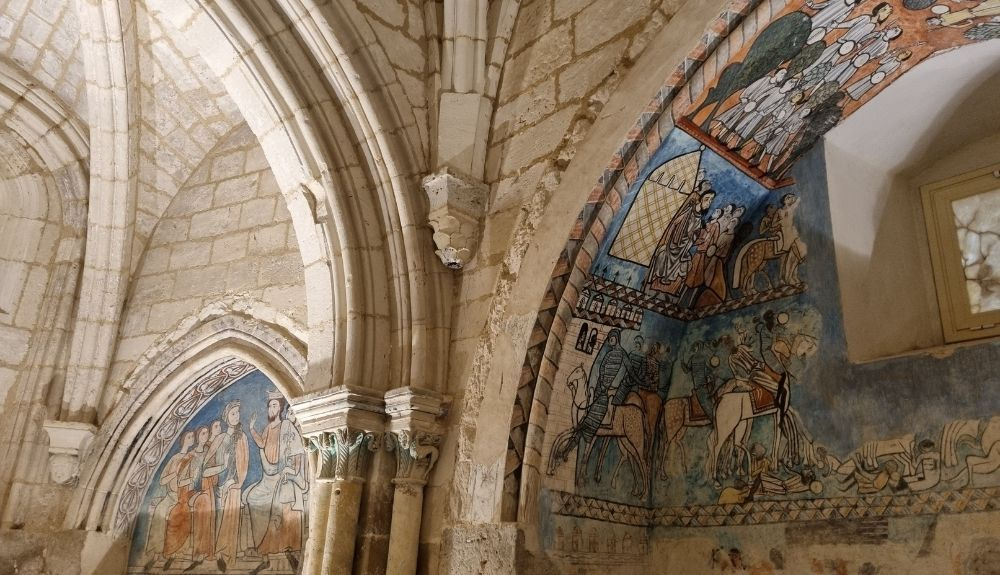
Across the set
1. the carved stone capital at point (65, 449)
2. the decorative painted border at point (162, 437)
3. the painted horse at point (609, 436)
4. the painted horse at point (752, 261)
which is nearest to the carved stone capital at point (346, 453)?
the painted horse at point (609, 436)

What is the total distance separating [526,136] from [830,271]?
4.70ft

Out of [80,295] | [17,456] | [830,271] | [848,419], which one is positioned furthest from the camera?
[80,295]

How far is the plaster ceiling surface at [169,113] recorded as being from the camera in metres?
5.22

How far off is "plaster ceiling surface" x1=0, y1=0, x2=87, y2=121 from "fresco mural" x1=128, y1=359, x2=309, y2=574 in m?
2.27

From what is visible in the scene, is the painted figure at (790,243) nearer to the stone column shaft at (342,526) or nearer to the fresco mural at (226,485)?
the stone column shaft at (342,526)

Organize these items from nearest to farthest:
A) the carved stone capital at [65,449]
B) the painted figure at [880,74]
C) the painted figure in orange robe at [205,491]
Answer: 1. the painted figure at [880,74]
2. the painted figure in orange robe at [205,491]
3. the carved stone capital at [65,449]

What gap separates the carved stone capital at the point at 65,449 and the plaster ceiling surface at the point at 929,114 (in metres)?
4.81

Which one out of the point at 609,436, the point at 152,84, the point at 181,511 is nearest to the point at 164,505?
the point at 181,511

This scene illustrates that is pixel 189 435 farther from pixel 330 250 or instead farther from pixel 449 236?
pixel 449 236

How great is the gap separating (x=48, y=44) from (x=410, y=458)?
404cm

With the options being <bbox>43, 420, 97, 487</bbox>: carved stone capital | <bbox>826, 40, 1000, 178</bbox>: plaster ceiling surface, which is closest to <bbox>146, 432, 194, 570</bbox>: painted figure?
<bbox>43, 420, 97, 487</bbox>: carved stone capital

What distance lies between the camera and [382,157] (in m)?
3.64

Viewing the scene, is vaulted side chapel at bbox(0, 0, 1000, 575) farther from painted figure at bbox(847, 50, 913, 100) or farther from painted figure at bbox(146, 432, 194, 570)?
painted figure at bbox(146, 432, 194, 570)

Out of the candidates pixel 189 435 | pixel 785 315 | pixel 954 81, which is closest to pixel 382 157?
pixel 785 315
